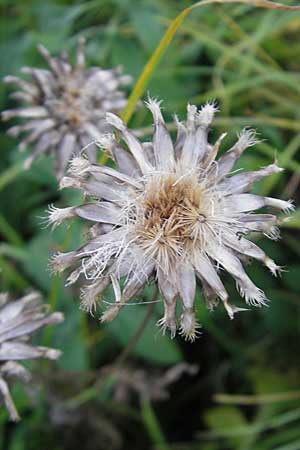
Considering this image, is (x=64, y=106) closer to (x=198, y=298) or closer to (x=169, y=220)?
(x=198, y=298)

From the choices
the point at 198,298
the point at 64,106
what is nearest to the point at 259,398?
the point at 198,298

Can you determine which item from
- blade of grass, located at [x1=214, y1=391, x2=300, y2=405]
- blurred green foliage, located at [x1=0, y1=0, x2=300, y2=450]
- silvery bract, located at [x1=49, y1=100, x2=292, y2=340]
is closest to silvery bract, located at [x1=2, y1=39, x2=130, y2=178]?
blurred green foliage, located at [x1=0, y1=0, x2=300, y2=450]

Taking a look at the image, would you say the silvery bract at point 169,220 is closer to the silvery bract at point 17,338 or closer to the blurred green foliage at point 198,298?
the silvery bract at point 17,338

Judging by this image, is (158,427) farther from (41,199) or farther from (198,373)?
(41,199)

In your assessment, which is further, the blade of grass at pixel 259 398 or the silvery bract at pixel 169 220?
the blade of grass at pixel 259 398

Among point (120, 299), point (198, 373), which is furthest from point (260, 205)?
point (198, 373)

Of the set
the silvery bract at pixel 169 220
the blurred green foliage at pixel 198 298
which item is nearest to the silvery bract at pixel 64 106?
the blurred green foliage at pixel 198 298
